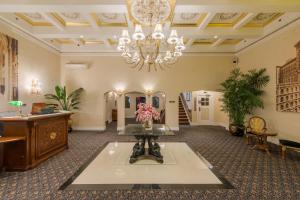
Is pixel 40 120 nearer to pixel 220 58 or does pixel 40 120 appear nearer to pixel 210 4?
pixel 210 4

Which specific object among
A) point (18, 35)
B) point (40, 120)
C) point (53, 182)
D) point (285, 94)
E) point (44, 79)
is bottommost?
point (53, 182)

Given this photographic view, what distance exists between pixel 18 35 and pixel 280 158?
9.35m

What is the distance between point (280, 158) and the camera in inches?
192

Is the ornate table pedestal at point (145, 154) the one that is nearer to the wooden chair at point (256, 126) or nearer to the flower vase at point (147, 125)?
the flower vase at point (147, 125)

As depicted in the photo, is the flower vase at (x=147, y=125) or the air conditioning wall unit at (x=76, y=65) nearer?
the flower vase at (x=147, y=125)

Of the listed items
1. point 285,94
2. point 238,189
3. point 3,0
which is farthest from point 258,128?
point 3,0

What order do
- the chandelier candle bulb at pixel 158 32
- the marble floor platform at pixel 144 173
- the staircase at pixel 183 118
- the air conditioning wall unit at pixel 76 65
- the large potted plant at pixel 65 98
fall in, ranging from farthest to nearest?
the staircase at pixel 183 118 < the air conditioning wall unit at pixel 76 65 < the large potted plant at pixel 65 98 < the chandelier candle bulb at pixel 158 32 < the marble floor platform at pixel 144 173

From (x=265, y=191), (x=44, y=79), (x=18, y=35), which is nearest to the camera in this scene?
(x=265, y=191)

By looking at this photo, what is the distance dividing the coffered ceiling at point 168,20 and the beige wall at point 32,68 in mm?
433

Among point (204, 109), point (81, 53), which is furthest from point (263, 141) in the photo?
point (81, 53)

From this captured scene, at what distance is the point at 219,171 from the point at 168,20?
427 centimetres

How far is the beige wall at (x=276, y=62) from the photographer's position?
18.4 feet

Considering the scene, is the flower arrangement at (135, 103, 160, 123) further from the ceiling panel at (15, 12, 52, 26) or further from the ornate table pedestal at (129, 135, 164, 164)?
the ceiling panel at (15, 12, 52, 26)

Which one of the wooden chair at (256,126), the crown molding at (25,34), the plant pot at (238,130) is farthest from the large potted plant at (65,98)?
the wooden chair at (256,126)
